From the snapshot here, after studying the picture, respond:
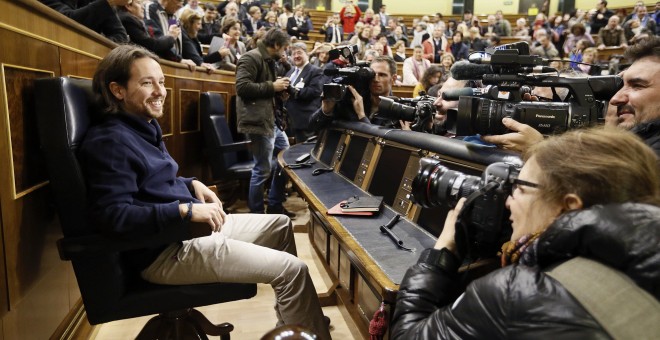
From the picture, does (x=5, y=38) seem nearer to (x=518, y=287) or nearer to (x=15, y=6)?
(x=15, y=6)

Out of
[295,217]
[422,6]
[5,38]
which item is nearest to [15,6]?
[5,38]

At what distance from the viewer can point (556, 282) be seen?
624 mm

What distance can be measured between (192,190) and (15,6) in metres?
0.79

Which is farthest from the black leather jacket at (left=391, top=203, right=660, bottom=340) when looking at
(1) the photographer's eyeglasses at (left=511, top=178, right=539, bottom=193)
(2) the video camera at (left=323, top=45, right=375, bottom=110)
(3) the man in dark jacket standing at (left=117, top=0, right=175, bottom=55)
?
(3) the man in dark jacket standing at (left=117, top=0, right=175, bottom=55)

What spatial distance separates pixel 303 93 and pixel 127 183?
2.85 m

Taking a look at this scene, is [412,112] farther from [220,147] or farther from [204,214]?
[220,147]

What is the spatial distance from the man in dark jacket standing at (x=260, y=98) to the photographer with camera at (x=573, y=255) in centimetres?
239

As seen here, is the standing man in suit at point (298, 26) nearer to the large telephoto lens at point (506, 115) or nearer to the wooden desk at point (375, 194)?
the wooden desk at point (375, 194)

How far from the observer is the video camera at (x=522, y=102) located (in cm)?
129

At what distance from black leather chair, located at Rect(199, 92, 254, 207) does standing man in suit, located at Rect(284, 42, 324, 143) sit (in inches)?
22.7

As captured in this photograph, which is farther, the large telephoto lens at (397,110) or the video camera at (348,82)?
the video camera at (348,82)

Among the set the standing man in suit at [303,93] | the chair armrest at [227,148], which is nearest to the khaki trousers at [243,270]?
the chair armrest at [227,148]

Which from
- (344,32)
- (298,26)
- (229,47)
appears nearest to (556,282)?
(229,47)

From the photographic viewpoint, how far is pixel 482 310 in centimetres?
68
